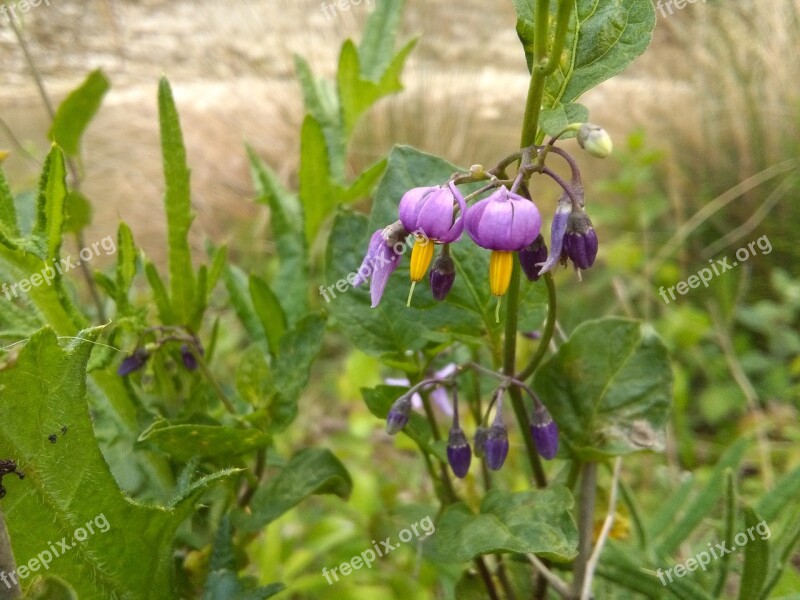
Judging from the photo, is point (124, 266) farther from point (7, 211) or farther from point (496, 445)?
point (496, 445)

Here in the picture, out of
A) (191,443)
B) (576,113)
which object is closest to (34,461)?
(191,443)

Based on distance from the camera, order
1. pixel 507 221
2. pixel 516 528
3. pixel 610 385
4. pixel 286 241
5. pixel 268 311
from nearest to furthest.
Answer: pixel 507 221, pixel 516 528, pixel 610 385, pixel 268 311, pixel 286 241

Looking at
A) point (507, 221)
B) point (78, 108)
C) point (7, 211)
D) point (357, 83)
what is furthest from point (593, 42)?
point (78, 108)

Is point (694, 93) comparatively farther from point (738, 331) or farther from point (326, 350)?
point (326, 350)

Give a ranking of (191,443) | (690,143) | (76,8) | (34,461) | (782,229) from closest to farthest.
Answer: (34,461), (191,443), (782,229), (690,143), (76,8)

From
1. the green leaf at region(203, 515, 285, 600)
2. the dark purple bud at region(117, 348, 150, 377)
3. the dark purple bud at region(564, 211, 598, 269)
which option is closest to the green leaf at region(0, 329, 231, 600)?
the green leaf at region(203, 515, 285, 600)

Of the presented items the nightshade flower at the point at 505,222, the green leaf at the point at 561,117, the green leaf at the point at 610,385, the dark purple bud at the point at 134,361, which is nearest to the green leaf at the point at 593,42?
the green leaf at the point at 561,117
